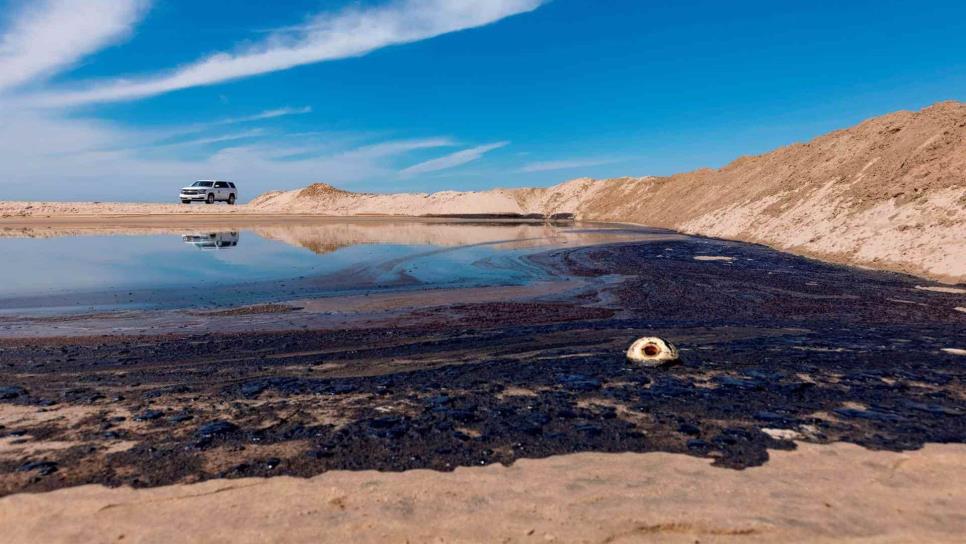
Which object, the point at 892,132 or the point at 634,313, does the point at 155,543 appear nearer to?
the point at 634,313

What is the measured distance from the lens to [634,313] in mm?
10492

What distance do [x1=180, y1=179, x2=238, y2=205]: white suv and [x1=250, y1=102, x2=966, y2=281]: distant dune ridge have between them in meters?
39.1

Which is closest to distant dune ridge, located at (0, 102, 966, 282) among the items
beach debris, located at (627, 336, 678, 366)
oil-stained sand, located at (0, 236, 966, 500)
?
oil-stained sand, located at (0, 236, 966, 500)

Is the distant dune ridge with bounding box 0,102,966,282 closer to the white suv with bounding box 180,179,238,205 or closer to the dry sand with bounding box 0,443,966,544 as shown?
the white suv with bounding box 180,179,238,205

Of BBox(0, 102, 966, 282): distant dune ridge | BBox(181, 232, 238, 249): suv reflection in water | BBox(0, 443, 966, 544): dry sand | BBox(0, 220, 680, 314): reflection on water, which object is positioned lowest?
BBox(0, 443, 966, 544): dry sand

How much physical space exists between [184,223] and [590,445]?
41.1 metres

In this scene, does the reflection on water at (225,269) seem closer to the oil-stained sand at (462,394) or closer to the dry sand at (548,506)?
the oil-stained sand at (462,394)

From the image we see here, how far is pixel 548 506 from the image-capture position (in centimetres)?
361

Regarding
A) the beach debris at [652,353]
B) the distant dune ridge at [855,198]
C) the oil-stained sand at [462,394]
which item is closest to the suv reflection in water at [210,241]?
the oil-stained sand at [462,394]

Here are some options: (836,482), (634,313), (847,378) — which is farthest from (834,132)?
(836,482)

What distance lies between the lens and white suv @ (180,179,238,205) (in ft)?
164

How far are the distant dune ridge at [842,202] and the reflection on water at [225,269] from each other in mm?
10572

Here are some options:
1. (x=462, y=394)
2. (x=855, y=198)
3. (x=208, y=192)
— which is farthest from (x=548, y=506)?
(x=208, y=192)

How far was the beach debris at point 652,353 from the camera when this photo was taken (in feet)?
21.6
